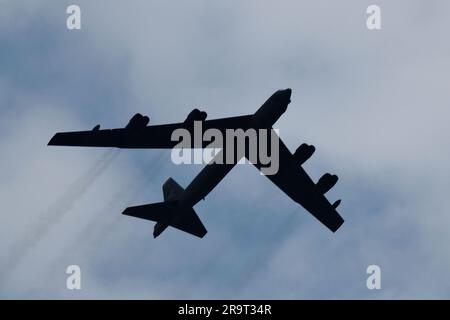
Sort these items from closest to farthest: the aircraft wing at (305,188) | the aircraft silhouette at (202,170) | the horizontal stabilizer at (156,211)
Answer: the aircraft silhouette at (202,170), the horizontal stabilizer at (156,211), the aircraft wing at (305,188)

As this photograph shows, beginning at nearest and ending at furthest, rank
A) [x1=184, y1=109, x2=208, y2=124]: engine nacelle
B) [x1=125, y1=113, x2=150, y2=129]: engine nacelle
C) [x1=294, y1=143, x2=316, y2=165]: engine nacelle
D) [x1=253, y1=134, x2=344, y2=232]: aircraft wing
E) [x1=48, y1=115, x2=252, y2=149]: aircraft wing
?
[x1=125, y1=113, x2=150, y2=129]: engine nacelle
[x1=184, y1=109, x2=208, y2=124]: engine nacelle
[x1=48, y1=115, x2=252, y2=149]: aircraft wing
[x1=294, y1=143, x2=316, y2=165]: engine nacelle
[x1=253, y1=134, x2=344, y2=232]: aircraft wing

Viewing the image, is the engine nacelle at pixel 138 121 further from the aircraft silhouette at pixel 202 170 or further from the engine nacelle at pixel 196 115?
the engine nacelle at pixel 196 115

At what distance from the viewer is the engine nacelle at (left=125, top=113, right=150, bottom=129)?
2518 inches

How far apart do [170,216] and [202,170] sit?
17.6 feet

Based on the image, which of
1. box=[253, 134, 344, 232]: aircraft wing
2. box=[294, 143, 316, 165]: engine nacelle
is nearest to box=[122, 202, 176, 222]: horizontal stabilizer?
box=[253, 134, 344, 232]: aircraft wing

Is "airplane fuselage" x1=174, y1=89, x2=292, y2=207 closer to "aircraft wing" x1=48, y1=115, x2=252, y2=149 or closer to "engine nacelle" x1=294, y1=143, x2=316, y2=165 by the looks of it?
"aircraft wing" x1=48, y1=115, x2=252, y2=149

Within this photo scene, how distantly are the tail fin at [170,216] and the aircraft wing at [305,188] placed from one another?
25.5ft

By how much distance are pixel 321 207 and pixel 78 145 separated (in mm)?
24407

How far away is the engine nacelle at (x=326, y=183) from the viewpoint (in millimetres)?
74062

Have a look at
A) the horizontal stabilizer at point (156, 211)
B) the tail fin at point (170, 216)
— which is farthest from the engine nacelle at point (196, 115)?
the horizontal stabilizer at point (156, 211)

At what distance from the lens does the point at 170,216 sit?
71750mm

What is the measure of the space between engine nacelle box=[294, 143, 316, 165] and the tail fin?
1099cm
